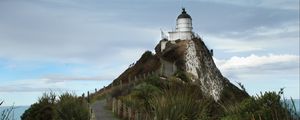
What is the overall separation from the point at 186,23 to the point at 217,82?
12243mm

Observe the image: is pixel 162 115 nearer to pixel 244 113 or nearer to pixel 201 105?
pixel 201 105

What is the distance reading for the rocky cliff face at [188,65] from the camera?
82.2 meters

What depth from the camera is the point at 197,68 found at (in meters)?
88.9

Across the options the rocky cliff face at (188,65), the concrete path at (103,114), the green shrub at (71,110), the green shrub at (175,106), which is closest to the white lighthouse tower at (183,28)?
the rocky cliff face at (188,65)

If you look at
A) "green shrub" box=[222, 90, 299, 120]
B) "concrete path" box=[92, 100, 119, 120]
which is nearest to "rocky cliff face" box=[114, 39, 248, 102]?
"concrete path" box=[92, 100, 119, 120]

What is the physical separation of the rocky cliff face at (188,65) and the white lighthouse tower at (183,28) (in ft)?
4.38

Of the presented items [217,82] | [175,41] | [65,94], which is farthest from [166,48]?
[65,94]

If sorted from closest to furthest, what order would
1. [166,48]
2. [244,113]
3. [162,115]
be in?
1. [162,115]
2. [244,113]
3. [166,48]

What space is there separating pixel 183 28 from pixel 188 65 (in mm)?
7818

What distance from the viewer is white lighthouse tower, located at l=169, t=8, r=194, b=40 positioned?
9094 centimetres

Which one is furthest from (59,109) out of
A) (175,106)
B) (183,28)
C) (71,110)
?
(183,28)

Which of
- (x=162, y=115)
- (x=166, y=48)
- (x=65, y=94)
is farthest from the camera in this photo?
(x=166, y=48)

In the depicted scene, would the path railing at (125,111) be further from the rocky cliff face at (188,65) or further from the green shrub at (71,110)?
the rocky cliff face at (188,65)

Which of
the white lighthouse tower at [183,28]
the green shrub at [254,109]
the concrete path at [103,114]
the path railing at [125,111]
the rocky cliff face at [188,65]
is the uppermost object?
the white lighthouse tower at [183,28]
